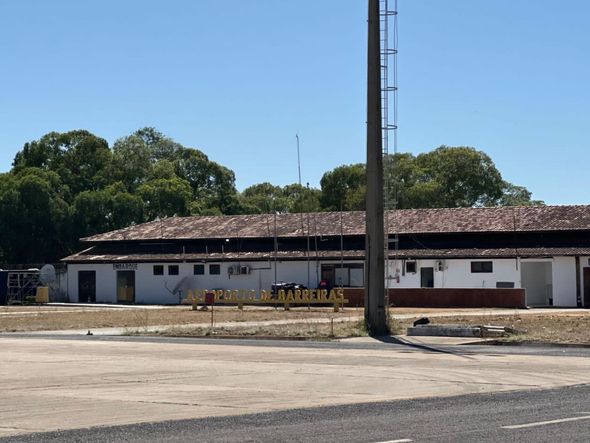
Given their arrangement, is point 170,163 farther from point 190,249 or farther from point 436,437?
point 436,437

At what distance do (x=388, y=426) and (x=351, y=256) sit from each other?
52549 millimetres

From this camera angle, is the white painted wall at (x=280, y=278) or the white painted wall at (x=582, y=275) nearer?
the white painted wall at (x=582, y=275)

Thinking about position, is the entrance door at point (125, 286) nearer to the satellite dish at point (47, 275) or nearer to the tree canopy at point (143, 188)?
the satellite dish at point (47, 275)

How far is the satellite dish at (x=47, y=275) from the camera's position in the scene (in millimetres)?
75375

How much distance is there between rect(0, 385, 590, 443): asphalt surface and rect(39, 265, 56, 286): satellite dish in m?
62.1

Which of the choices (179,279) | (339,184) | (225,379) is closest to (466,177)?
(339,184)

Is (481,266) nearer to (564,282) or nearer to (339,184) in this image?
(564,282)

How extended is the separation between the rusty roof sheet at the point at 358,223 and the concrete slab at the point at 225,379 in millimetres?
37502

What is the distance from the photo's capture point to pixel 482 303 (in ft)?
185

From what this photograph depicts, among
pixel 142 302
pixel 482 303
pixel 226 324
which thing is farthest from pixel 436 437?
pixel 142 302

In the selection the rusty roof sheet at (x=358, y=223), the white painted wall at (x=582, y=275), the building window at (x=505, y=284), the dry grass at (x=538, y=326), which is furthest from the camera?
the rusty roof sheet at (x=358, y=223)

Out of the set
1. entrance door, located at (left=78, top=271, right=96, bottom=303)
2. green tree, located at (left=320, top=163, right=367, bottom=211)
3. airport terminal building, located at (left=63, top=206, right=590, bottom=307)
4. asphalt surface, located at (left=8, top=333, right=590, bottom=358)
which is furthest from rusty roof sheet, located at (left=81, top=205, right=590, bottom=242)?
green tree, located at (left=320, top=163, right=367, bottom=211)

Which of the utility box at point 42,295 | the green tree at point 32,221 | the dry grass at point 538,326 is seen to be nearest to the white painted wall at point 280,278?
the utility box at point 42,295

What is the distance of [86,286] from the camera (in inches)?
2975
